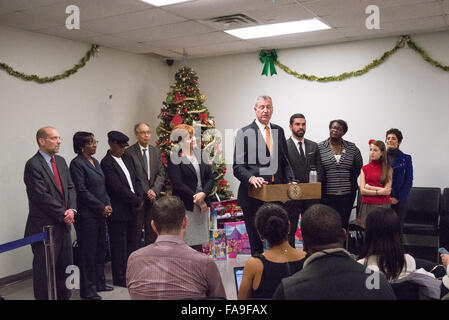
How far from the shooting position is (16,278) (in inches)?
188

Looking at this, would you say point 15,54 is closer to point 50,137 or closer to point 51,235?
point 50,137

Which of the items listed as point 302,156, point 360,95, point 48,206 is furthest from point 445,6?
point 48,206

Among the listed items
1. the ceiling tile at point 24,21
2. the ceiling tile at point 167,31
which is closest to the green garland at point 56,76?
the ceiling tile at point 24,21

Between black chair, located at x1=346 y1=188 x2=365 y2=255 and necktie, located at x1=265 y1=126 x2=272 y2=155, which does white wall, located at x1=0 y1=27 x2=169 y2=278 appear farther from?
black chair, located at x1=346 y1=188 x2=365 y2=255

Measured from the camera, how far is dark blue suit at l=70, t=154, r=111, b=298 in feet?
13.4

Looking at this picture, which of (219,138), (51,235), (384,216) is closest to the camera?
(384,216)

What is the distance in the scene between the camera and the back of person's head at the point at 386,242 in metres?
2.07

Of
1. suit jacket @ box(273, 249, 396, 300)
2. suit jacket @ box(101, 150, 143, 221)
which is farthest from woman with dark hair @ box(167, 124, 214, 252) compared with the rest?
suit jacket @ box(273, 249, 396, 300)

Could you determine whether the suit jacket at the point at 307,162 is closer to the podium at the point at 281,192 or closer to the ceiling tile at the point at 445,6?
the podium at the point at 281,192

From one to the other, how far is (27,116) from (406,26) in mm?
4501

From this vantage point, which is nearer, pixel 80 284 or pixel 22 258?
pixel 80 284

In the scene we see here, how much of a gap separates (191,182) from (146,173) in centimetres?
91

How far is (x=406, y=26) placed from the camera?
5.20 m

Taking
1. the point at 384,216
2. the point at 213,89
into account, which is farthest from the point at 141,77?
the point at 384,216
